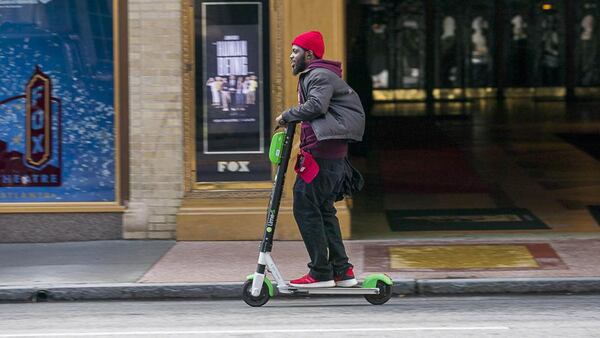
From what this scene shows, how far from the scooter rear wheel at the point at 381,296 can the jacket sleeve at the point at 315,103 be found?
135cm

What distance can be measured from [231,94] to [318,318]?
13.5ft

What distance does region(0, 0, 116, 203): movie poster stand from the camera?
1216 cm

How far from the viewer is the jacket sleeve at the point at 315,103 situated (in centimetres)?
834

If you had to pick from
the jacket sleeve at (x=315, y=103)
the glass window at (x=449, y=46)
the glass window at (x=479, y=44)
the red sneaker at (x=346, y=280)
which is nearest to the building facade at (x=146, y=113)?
the red sneaker at (x=346, y=280)

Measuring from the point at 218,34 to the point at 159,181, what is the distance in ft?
5.27

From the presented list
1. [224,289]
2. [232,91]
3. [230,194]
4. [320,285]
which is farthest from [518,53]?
[320,285]

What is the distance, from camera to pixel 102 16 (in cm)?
1210

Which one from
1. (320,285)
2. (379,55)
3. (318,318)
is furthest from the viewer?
(379,55)

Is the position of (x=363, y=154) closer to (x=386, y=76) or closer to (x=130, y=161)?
(x=130, y=161)

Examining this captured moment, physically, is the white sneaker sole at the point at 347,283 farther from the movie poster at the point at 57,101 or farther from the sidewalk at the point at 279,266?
the movie poster at the point at 57,101

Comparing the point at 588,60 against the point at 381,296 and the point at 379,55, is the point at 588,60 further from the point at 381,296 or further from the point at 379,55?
the point at 381,296

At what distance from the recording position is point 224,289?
31.1 ft

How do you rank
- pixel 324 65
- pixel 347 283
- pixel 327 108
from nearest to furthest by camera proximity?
pixel 327 108
pixel 324 65
pixel 347 283

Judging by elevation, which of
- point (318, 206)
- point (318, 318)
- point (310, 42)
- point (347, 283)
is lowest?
point (318, 318)
